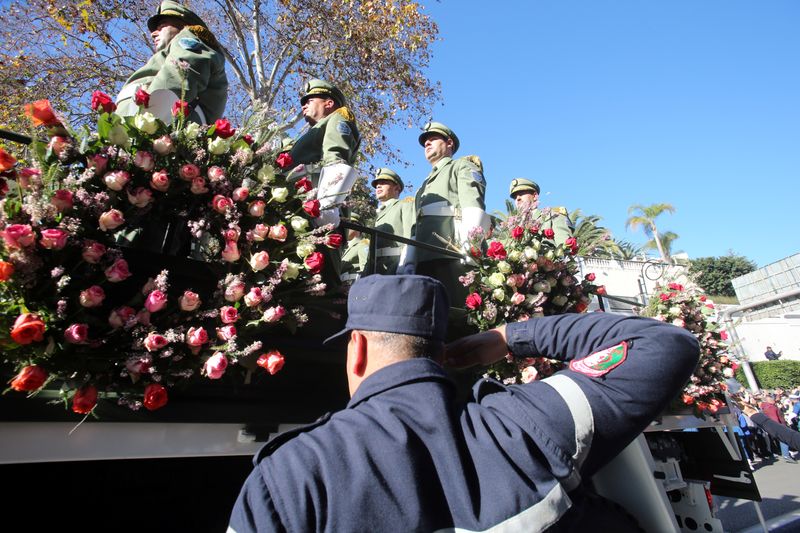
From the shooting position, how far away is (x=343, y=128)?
3.78 metres

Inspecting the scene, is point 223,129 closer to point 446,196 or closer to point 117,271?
point 117,271

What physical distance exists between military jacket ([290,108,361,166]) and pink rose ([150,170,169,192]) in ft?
5.00

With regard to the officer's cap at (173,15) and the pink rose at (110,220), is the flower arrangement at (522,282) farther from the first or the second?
the officer's cap at (173,15)

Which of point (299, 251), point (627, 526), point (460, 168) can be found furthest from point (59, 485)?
point (460, 168)

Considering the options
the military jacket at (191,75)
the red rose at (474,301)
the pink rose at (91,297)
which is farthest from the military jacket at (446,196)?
the pink rose at (91,297)

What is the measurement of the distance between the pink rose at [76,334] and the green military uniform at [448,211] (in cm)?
284

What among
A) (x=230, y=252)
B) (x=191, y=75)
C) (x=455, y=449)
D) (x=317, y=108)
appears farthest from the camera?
(x=317, y=108)

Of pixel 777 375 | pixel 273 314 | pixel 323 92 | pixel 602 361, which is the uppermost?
pixel 323 92

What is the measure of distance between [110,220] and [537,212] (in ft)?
10.3

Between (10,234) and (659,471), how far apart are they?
5.76 m

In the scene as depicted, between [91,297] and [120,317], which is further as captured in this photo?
[120,317]

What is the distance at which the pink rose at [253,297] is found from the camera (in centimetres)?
211

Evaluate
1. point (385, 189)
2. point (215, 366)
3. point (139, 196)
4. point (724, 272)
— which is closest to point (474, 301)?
point (215, 366)

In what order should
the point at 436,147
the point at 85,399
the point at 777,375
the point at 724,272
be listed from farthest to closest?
1. the point at 724,272
2. the point at 777,375
3. the point at 436,147
4. the point at 85,399
